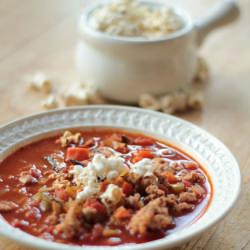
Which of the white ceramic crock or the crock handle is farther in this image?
the crock handle

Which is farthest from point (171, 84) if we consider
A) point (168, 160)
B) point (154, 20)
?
point (168, 160)

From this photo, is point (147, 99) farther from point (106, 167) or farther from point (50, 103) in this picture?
point (106, 167)

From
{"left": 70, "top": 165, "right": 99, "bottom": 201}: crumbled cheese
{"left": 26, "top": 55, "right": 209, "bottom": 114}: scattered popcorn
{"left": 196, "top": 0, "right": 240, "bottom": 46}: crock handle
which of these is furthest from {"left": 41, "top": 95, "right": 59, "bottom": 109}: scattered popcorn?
{"left": 70, "top": 165, "right": 99, "bottom": 201}: crumbled cheese

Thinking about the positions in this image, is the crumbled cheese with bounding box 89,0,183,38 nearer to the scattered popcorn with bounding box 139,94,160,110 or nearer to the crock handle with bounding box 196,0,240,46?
the crock handle with bounding box 196,0,240,46

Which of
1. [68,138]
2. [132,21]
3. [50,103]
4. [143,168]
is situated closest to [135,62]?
[132,21]

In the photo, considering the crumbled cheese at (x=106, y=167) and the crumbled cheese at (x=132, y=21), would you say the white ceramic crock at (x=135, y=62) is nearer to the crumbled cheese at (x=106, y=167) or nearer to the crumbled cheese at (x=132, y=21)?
the crumbled cheese at (x=132, y=21)

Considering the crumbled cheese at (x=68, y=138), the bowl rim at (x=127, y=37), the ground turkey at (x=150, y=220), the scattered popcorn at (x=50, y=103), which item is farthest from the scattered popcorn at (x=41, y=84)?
the ground turkey at (x=150, y=220)

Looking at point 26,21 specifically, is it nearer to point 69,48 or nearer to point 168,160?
point 69,48
